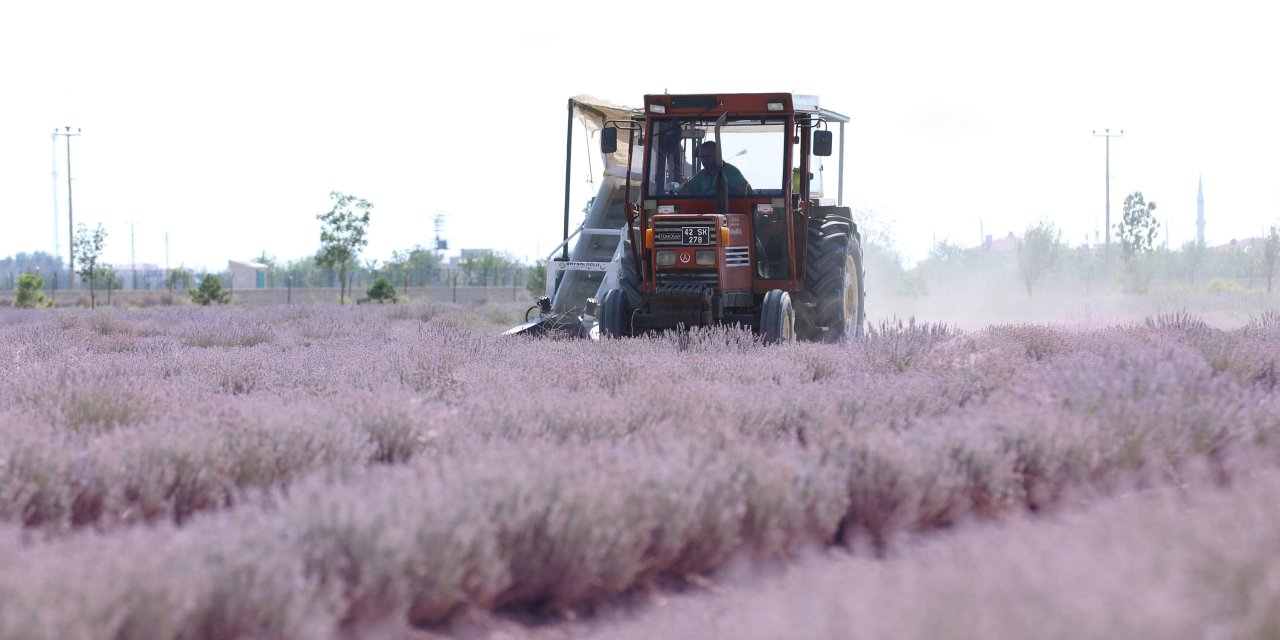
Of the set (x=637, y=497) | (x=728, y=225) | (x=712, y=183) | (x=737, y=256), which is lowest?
(x=637, y=497)

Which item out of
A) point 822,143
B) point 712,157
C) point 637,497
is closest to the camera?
point 637,497

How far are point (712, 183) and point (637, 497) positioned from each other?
26.3ft

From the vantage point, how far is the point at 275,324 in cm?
2053

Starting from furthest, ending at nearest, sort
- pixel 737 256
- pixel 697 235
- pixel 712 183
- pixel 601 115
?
1. pixel 601 115
2. pixel 712 183
3. pixel 737 256
4. pixel 697 235

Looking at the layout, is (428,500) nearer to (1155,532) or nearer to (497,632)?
Answer: (497,632)

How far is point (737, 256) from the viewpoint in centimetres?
1210

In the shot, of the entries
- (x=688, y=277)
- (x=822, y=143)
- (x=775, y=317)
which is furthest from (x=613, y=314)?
(x=822, y=143)

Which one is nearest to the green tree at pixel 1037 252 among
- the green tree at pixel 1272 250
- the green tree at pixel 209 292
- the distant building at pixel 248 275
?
Answer: the green tree at pixel 1272 250

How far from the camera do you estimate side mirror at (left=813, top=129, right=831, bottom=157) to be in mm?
11594

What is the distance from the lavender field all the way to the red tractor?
3.33m

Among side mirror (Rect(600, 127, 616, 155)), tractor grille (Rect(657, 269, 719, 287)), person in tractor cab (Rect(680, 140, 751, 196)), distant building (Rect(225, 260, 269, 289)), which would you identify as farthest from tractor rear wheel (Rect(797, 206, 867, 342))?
distant building (Rect(225, 260, 269, 289))

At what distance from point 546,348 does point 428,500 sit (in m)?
6.33

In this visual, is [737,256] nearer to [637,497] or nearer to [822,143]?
[822,143]

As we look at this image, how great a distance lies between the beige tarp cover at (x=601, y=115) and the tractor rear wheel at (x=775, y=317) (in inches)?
162
